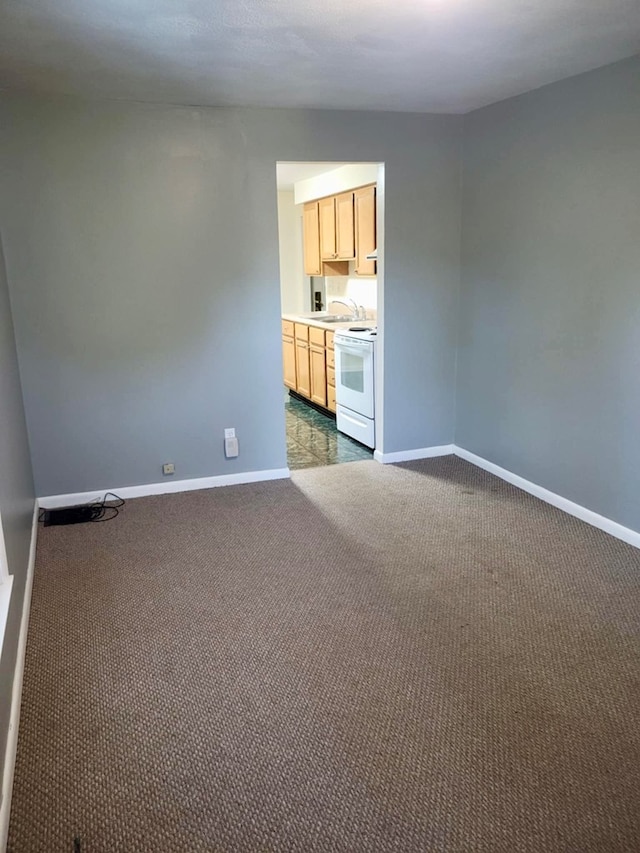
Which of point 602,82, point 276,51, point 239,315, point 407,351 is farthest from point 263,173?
point 602,82

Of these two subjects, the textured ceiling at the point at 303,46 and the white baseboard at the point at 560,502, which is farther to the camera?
the white baseboard at the point at 560,502

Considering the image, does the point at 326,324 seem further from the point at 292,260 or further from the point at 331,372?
the point at 292,260

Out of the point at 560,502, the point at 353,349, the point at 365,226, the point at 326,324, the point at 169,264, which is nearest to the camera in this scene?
the point at 560,502

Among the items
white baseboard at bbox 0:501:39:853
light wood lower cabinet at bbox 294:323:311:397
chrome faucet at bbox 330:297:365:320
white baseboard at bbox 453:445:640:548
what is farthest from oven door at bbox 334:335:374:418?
white baseboard at bbox 0:501:39:853

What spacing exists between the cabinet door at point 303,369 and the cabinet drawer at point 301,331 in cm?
4

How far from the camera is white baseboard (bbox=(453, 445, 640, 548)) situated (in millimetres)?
3422

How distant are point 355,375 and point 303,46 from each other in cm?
277

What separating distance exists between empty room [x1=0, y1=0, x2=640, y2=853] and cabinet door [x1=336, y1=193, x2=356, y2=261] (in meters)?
0.33

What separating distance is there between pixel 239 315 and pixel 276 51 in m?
1.71

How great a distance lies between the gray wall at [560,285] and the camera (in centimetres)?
323

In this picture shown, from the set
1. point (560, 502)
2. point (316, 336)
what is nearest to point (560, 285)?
point (560, 502)

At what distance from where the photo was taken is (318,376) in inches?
249

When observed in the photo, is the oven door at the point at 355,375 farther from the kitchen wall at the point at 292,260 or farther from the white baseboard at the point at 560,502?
the kitchen wall at the point at 292,260

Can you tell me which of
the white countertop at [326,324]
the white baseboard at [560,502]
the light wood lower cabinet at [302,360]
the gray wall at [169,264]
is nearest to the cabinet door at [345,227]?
the white countertop at [326,324]
